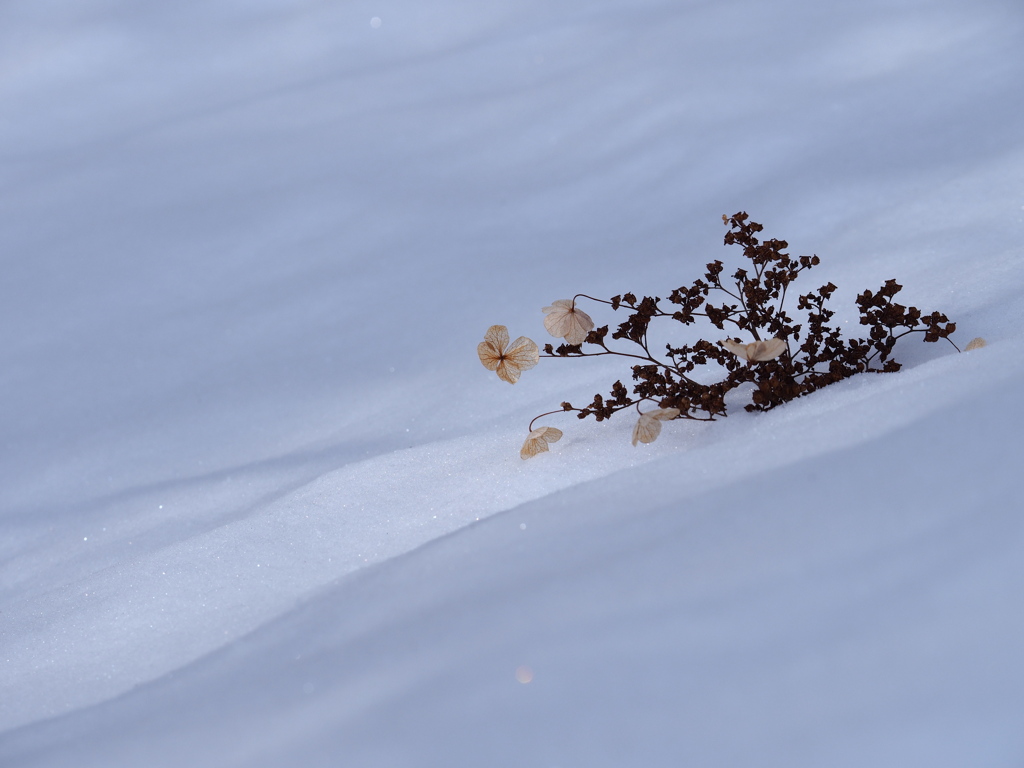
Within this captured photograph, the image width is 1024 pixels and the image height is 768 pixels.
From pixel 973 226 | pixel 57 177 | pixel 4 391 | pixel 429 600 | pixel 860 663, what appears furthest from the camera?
pixel 57 177

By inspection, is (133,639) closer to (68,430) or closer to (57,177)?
(68,430)

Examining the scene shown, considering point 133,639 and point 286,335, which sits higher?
→ point 286,335

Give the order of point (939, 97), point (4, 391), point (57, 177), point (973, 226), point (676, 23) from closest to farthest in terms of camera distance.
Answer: point (973, 226), point (4, 391), point (939, 97), point (57, 177), point (676, 23)

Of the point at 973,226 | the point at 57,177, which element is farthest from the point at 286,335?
the point at 973,226

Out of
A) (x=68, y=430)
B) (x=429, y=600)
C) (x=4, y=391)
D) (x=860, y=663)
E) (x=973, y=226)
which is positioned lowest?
(x=860, y=663)

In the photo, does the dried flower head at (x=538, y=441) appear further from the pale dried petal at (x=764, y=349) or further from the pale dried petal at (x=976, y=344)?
the pale dried petal at (x=976, y=344)

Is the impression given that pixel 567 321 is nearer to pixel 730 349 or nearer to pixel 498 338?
pixel 498 338

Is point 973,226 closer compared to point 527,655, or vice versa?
point 527,655
